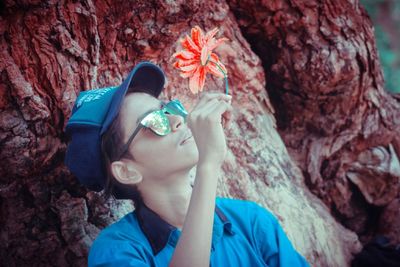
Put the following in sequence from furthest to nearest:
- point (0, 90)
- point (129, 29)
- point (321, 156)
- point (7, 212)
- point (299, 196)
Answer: point (321, 156) → point (299, 196) → point (129, 29) → point (7, 212) → point (0, 90)

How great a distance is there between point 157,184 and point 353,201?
2000mm

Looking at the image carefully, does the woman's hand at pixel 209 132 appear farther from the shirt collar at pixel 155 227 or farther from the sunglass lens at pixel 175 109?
the shirt collar at pixel 155 227

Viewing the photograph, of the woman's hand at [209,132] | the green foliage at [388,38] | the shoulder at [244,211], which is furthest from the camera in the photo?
the green foliage at [388,38]

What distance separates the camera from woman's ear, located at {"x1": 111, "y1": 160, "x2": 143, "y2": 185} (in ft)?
4.85

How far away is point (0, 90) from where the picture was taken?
170cm

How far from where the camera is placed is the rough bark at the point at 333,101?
102 inches

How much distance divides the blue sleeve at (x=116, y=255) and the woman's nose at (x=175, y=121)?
443 millimetres

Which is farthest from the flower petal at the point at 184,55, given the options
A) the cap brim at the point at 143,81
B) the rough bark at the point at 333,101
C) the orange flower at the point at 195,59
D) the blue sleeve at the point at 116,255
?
the rough bark at the point at 333,101

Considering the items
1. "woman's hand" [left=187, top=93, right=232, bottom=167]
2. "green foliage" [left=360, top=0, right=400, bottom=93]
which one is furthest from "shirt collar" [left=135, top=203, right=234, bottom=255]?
"green foliage" [left=360, top=0, right=400, bottom=93]

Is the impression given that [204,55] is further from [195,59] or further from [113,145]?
[113,145]

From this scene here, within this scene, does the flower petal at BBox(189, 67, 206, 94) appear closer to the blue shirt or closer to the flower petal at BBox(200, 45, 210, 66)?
the flower petal at BBox(200, 45, 210, 66)

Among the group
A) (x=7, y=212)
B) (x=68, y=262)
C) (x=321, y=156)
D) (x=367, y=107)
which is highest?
(x=367, y=107)

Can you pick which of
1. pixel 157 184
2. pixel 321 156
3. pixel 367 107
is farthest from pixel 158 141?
pixel 367 107

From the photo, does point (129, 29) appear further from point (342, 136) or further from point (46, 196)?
point (342, 136)
